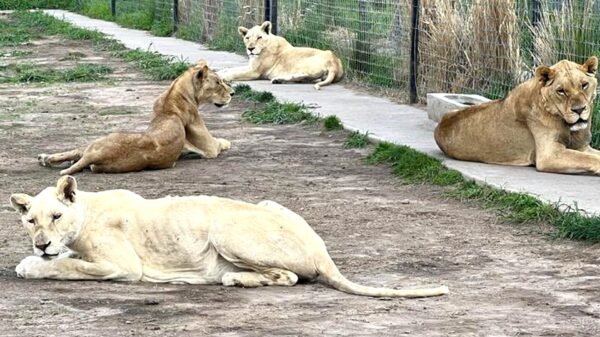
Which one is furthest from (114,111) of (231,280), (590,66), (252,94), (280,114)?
(231,280)

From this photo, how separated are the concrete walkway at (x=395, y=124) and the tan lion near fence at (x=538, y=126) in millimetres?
113

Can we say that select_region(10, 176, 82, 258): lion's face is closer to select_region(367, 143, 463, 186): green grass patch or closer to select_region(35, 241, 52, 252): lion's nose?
select_region(35, 241, 52, 252): lion's nose

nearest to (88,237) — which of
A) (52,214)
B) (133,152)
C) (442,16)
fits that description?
(52,214)

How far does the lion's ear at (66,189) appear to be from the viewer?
22.5ft

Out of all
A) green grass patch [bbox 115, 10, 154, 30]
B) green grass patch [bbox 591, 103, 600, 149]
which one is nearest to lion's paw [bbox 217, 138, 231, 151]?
green grass patch [bbox 591, 103, 600, 149]

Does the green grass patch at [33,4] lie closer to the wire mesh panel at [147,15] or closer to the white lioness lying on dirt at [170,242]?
the wire mesh panel at [147,15]

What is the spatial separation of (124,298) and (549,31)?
6749mm

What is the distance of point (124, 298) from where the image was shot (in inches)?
261

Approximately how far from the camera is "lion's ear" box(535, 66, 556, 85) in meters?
10.2

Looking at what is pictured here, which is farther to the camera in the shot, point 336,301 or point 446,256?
point 446,256

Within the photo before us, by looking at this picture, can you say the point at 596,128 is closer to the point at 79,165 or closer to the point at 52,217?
the point at 79,165

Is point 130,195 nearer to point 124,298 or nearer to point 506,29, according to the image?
point 124,298

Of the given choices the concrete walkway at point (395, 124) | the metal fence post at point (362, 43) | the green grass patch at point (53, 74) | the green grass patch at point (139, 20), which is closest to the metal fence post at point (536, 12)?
the concrete walkway at point (395, 124)

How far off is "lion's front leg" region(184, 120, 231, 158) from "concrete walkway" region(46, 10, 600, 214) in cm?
145
